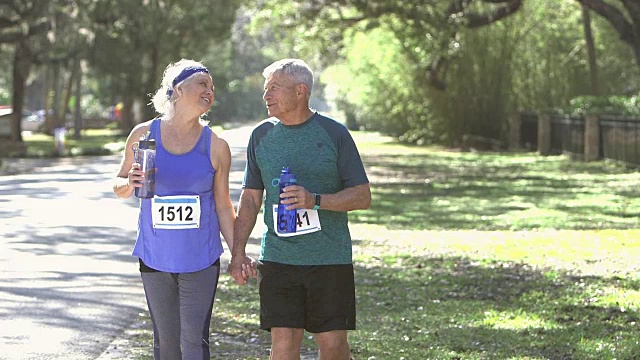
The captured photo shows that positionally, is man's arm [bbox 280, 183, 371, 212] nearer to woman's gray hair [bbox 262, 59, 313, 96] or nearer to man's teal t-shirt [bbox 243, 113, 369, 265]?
man's teal t-shirt [bbox 243, 113, 369, 265]

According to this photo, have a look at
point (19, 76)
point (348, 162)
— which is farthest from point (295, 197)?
point (19, 76)

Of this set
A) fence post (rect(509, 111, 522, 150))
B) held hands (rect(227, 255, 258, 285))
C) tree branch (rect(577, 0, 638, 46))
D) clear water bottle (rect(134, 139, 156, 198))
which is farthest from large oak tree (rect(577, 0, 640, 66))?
fence post (rect(509, 111, 522, 150))

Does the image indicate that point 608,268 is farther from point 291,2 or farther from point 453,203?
point 291,2

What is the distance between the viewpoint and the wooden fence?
3309cm

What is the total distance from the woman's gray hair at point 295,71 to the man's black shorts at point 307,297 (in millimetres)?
871

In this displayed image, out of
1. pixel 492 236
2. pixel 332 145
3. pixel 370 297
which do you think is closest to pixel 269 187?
pixel 332 145

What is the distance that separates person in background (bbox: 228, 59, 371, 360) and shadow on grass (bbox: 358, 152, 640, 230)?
12.6 meters

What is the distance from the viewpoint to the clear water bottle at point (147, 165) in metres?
6.03

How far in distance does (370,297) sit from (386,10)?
20426 mm

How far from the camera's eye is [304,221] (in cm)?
617

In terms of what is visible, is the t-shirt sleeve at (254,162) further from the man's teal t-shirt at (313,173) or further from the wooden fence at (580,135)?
the wooden fence at (580,135)

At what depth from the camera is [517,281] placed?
1270 centimetres

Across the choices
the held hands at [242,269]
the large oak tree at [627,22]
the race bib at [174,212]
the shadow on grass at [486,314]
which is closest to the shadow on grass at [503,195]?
the large oak tree at [627,22]

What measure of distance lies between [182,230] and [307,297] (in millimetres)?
676
